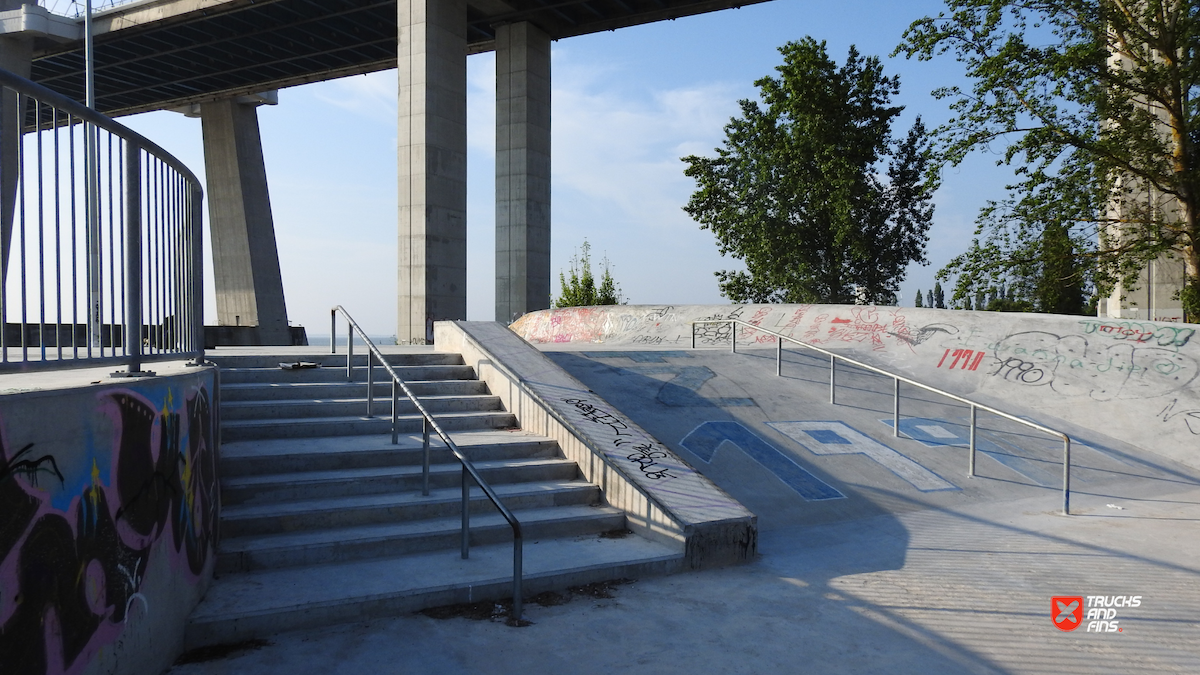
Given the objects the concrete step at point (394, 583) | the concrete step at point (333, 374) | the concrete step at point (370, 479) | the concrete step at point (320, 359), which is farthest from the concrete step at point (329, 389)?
the concrete step at point (394, 583)

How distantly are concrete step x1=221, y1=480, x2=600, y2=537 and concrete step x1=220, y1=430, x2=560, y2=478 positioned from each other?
0.49m

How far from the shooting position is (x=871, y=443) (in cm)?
1012

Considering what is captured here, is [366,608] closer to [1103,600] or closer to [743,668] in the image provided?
[743,668]

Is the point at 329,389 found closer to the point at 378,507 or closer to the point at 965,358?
the point at 378,507

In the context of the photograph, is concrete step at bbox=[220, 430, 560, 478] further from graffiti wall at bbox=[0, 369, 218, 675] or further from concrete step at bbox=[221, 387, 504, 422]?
graffiti wall at bbox=[0, 369, 218, 675]

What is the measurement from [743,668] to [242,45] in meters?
34.5

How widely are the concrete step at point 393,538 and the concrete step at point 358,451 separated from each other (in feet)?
3.05

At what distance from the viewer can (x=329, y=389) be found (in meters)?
8.84

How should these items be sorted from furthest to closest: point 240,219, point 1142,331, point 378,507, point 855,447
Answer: point 240,219, point 1142,331, point 855,447, point 378,507

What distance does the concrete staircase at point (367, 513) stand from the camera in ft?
17.3

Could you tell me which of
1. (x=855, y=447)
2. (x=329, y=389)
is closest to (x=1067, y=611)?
(x=855, y=447)

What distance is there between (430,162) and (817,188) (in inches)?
522

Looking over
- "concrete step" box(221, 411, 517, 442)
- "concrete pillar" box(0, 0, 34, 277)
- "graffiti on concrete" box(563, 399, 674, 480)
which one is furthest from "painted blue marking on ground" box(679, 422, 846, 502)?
"concrete pillar" box(0, 0, 34, 277)

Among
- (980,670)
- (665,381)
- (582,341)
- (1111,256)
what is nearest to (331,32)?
(582,341)
